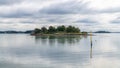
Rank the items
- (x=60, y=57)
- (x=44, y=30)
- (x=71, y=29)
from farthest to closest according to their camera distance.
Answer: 1. (x=44, y=30)
2. (x=71, y=29)
3. (x=60, y=57)

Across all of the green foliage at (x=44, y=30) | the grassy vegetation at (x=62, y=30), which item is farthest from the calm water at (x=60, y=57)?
the green foliage at (x=44, y=30)

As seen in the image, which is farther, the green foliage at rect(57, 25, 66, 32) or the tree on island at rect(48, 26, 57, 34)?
the tree on island at rect(48, 26, 57, 34)

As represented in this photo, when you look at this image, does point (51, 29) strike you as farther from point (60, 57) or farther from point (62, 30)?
point (60, 57)

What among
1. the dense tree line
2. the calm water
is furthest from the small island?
the calm water

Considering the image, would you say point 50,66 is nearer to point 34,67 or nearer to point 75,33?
point 34,67

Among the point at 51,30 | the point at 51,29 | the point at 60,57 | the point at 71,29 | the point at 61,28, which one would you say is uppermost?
the point at 61,28

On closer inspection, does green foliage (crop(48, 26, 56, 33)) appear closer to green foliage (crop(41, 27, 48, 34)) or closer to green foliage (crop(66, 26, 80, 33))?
green foliage (crop(41, 27, 48, 34))

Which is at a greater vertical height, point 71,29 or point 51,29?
point 51,29

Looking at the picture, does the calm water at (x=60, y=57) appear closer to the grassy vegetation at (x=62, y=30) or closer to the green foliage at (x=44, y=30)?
the grassy vegetation at (x=62, y=30)

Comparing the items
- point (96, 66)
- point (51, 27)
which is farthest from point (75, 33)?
point (96, 66)

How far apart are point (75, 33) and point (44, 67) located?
138 m

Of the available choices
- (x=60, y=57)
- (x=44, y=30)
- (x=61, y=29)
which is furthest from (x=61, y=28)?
(x=60, y=57)

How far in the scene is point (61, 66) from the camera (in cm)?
2742

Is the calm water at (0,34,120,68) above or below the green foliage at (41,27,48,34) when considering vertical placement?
below
